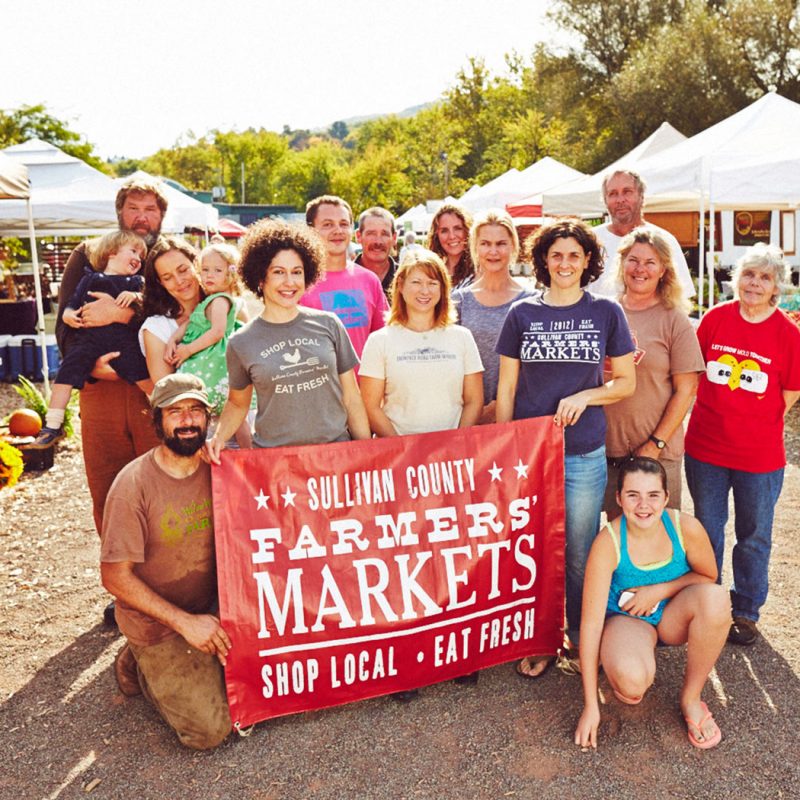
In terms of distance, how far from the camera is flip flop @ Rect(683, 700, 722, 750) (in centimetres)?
310

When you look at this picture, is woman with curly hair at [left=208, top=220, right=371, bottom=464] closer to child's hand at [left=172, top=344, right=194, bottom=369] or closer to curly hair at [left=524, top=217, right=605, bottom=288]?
child's hand at [left=172, top=344, right=194, bottom=369]

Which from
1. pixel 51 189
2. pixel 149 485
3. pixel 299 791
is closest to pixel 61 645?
pixel 149 485

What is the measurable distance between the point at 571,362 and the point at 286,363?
1.25m

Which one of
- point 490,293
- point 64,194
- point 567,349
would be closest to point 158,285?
point 490,293

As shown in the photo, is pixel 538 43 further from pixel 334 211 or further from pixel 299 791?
pixel 299 791

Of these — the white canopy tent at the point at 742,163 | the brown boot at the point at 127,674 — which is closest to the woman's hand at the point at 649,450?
the brown boot at the point at 127,674

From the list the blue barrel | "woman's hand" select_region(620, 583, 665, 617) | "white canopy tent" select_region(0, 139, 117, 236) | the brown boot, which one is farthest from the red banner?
the blue barrel

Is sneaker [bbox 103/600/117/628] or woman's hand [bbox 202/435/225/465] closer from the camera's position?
woman's hand [bbox 202/435/225/465]

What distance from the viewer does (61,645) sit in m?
4.11

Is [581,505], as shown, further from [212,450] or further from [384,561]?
[212,450]

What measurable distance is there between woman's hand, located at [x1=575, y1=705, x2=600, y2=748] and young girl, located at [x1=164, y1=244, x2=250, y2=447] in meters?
2.04

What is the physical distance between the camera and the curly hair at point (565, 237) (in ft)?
11.4

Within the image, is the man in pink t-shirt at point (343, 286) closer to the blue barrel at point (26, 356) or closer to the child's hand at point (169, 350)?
the child's hand at point (169, 350)

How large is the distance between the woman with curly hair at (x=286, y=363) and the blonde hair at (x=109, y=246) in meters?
0.93
